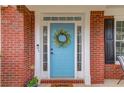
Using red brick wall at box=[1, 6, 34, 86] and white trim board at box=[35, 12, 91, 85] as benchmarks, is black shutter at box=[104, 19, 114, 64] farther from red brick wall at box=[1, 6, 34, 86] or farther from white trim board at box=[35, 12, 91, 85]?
red brick wall at box=[1, 6, 34, 86]

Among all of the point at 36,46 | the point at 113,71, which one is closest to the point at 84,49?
the point at 36,46

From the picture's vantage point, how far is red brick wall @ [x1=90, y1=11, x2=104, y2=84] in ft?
48.2

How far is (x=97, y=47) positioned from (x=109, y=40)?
1.69 metres

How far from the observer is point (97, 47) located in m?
14.8

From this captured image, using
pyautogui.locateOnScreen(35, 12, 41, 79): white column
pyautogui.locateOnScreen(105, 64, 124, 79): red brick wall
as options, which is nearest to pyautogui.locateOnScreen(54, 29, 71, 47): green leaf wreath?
pyautogui.locateOnScreen(35, 12, 41, 79): white column

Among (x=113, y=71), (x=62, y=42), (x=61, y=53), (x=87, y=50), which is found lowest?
(x=113, y=71)

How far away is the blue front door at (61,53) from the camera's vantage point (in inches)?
618

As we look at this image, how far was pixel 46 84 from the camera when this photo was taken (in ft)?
48.4

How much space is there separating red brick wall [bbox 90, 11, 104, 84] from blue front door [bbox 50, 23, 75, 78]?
1.17m

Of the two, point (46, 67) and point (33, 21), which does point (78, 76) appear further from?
point (33, 21)

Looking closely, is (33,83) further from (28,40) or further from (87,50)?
(87,50)

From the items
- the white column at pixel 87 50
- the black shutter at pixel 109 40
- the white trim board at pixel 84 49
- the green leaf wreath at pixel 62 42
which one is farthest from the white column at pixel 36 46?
the black shutter at pixel 109 40

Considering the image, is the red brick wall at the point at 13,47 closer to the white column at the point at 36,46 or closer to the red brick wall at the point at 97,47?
the white column at the point at 36,46
